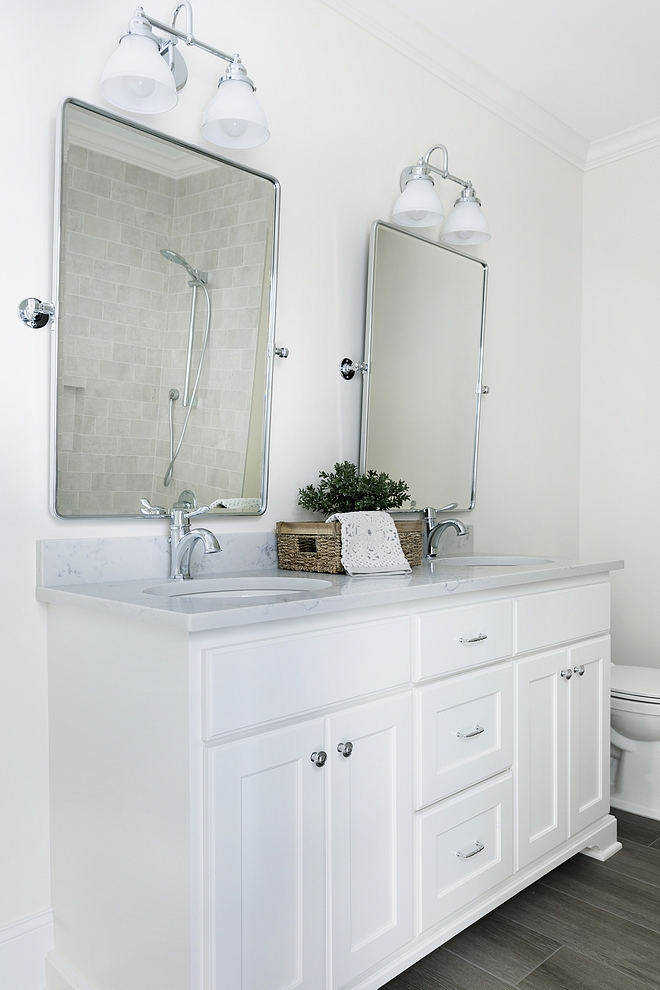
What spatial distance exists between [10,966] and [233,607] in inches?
36.8

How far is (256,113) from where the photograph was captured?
1.72m

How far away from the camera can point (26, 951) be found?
1536 mm

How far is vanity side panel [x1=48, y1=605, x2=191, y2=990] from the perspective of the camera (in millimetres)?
1229

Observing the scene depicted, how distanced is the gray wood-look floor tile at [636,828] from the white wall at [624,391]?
720 mm

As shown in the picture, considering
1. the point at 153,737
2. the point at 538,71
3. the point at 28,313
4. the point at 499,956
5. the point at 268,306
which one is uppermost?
the point at 538,71

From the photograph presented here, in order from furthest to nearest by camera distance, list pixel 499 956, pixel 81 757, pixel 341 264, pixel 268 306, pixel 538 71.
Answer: pixel 538 71, pixel 341 264, pixel 268 306, pixel 499 956, pixel 81 757

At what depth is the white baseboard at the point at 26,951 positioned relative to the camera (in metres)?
1.51

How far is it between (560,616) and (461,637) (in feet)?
1.49

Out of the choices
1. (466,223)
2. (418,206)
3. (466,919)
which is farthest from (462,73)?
(466,919)

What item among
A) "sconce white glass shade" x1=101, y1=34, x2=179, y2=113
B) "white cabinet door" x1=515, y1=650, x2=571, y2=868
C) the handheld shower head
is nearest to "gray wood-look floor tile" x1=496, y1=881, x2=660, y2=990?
"white cabinet door" x1=515, y1=650, x2=571, y2=868

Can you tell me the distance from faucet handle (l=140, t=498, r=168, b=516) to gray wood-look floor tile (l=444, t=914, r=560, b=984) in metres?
1.20

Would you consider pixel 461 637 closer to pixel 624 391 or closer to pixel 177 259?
pixel 177 259

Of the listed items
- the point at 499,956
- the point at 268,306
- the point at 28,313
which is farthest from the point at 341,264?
the point at 499,956

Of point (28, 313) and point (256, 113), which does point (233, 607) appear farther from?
point (256, 113)
